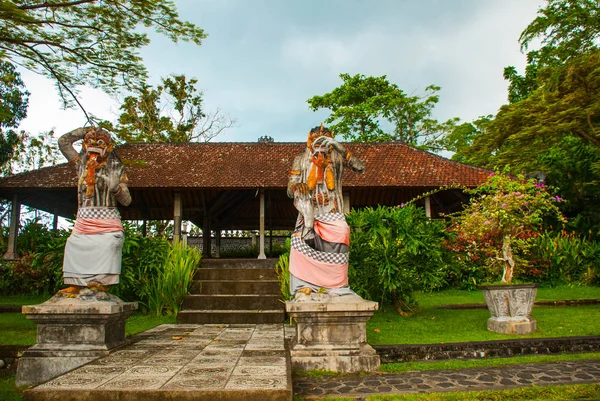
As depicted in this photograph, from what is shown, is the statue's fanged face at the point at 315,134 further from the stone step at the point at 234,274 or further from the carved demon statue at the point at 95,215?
the stone step at the point at 234,274

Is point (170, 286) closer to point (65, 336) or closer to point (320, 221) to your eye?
point (65, 336)

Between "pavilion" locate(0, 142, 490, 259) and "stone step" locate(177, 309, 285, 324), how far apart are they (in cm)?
614

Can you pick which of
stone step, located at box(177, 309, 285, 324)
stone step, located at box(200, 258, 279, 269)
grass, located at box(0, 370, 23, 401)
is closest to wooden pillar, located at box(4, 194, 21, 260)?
stone step, located at box(200, 258, 279, 269)

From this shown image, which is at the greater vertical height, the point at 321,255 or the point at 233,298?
the point at 321,255

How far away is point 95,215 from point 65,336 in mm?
1159

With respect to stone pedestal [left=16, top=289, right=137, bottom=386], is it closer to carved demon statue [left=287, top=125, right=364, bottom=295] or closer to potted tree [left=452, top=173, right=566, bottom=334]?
carved demon statue [left=287, top=125, right=364, bottom=295]

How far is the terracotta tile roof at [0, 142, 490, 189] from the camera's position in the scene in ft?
41.7

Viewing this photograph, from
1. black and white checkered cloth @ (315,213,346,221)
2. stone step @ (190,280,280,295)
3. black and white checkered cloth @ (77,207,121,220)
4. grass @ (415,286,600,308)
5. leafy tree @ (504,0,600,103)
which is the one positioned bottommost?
grass @ (415,286,600,308)

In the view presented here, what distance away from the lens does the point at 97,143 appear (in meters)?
4.48

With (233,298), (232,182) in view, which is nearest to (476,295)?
(233,298)

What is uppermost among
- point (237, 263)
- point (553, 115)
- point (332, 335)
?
point (553, 115)

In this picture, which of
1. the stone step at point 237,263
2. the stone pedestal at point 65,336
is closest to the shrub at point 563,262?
the stone step at point 237,263

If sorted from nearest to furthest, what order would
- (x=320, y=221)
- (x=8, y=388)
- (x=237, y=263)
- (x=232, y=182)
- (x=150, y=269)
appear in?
1. (x=8, y=388)
2. (x=320, y=221)
3. (x=150, y=269)
4. (x=237, y=263)
5. (x=232, y=182)

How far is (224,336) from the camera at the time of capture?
506 cm
